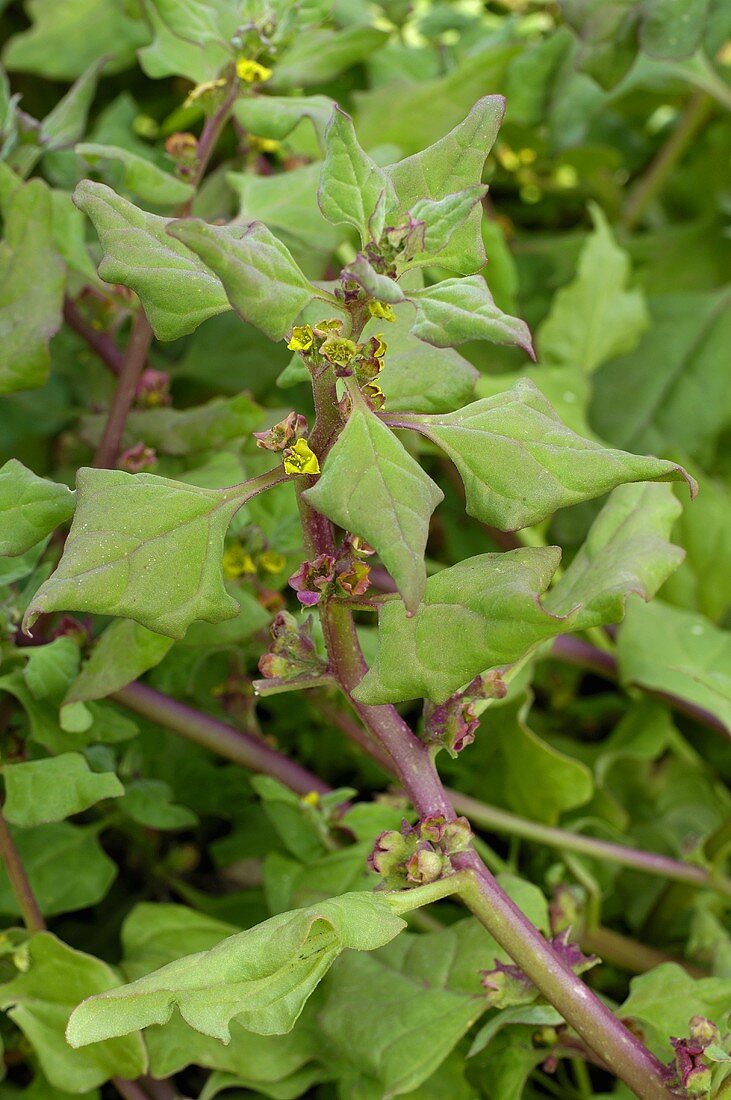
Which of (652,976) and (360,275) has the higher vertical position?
(360,275)

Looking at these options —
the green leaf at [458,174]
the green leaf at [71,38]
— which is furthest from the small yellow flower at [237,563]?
the green leaf at [71,38]

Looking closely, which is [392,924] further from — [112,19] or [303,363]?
[112,19]

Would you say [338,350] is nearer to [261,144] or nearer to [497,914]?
[497,914]

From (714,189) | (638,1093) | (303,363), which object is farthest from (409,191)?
(714,189)

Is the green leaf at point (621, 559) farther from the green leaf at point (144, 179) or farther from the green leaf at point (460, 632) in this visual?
the green leaf at point (144, 179)

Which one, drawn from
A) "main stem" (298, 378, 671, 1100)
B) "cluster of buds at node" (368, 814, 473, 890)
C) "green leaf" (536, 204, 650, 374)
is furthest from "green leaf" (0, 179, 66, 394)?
"green leaf" (536, 204, 650, 374)

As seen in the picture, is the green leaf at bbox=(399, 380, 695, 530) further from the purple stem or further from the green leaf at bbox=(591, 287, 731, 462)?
the green leaf at bbox=(591, 287, 731, 462)
